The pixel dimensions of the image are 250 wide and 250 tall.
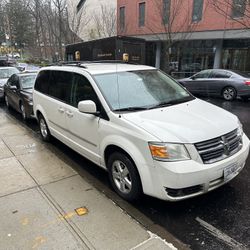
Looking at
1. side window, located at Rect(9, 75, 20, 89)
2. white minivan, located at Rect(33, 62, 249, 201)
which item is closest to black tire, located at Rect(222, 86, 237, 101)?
white minivan, located at Rect(33, 62, 249, 201)

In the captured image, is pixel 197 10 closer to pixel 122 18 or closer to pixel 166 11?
pixel 166 11

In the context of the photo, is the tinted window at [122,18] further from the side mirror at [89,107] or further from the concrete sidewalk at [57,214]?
the side mirror at [89,107]

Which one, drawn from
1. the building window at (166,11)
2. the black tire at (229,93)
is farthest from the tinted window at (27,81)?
the building window at (166,11)

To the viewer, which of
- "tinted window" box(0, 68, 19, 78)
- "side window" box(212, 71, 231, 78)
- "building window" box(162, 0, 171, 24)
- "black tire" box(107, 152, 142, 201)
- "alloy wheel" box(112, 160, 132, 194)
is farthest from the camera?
"building window" box(162, 0, 171, 24)

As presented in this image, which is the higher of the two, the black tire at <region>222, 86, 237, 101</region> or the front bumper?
A: the front bumper

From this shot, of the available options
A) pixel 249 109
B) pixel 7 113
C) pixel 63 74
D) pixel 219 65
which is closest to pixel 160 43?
pixel 219 65

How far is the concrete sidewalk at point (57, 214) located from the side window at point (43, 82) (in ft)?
5.11

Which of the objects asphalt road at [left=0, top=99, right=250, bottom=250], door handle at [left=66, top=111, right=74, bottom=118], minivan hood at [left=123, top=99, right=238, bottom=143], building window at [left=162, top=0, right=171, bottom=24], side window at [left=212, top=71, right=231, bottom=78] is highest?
building window at [left=162, top=0, right=171, bottom=24]

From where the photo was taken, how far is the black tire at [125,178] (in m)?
3.28

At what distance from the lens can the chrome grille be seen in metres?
3.02

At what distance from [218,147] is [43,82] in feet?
13.2

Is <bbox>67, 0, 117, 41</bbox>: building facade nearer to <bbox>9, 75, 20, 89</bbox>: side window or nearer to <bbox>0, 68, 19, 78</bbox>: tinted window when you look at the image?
<bbox>0, 68, 19, 78</bbox>: tinted window

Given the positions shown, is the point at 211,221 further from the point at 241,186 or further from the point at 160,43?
the point at 160,43

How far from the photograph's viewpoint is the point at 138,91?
4.00m
